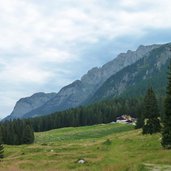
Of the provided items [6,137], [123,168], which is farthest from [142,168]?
[6,137]

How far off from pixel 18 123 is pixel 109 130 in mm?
46026

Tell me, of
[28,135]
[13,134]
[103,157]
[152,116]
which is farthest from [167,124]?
[13,134]

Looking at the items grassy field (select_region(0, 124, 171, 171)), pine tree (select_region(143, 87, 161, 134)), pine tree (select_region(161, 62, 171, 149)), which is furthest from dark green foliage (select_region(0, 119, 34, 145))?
pine tree (select_region(161, 62, 171, 149))

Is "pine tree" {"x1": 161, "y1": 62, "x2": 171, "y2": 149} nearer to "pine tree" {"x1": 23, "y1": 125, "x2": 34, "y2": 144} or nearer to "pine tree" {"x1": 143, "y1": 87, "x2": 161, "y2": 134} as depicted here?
"pine tree" {"x1": 143, "y1": 87, "x2": 161, "y2": 134}

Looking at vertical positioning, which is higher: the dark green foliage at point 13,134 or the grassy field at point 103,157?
the dark green foliage at point 13,134

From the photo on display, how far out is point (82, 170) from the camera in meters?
35.2

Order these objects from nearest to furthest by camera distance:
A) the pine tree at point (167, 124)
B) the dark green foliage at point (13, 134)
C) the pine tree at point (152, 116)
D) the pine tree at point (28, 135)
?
1. the pine tree at point (167, 124)
2. the pine tree at point (152, 116)
3. the pine tree at point (28, 135)
4. the dark green foliage at point (13, 134)

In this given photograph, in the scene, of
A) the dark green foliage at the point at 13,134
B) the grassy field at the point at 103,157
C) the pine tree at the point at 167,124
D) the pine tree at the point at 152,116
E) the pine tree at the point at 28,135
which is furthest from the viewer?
the dark green foliage at the point at 13,134

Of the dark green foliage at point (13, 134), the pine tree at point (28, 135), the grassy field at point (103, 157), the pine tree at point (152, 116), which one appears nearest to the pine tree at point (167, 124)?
the grassy field at point (103, 157)

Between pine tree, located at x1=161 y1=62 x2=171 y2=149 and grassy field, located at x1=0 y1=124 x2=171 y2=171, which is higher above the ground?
pine tree, located at x1=161 y1=62 x2=171 y2=149

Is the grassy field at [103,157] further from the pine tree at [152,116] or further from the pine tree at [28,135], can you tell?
the pine tree at [28,135]

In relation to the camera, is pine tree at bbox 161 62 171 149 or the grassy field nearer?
the grassy field

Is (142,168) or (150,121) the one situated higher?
(150,121)

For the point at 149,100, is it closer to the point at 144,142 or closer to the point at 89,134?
the point at 144,142
